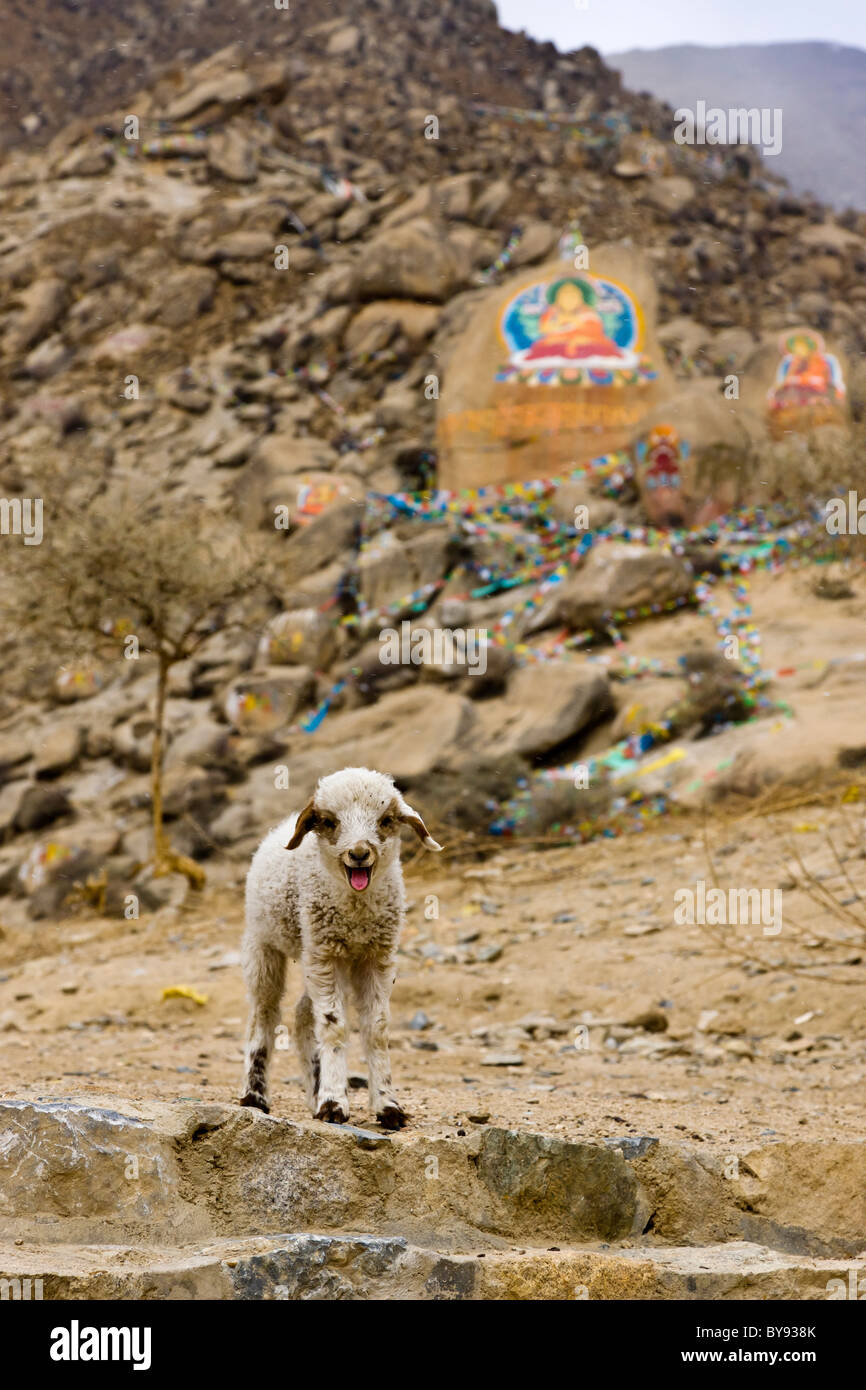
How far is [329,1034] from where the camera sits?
524cm

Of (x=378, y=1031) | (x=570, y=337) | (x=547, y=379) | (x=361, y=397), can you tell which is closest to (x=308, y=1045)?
(x=378, y=1031)

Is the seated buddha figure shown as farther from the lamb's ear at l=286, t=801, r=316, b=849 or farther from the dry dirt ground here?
the lamb's ear at l=286, t=801, r=316, b=849

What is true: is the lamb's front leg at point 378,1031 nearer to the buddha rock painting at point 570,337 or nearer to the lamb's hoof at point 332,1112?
the lamb's hoof at point 332,1112

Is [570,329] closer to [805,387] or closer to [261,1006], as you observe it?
[805,387]

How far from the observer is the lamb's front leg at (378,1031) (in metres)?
5.25

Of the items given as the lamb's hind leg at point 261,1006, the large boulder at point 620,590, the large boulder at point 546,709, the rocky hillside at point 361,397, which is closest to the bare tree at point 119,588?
the rocky hillside at point 361,397

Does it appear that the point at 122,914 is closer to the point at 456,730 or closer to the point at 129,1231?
the point at 456,730

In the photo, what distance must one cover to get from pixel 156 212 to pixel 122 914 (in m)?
31.7

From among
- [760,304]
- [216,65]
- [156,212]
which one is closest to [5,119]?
[216,65]

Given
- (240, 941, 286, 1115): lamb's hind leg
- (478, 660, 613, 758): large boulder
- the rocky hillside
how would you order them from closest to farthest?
1. (240, 941, 286, 1115): lamb's hind leg
2. (478, 660, 613, 758): large boulder
3. the rocky hillside

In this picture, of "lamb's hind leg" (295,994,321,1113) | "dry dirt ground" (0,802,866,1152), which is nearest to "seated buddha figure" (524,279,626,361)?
"dry dirt ground" (0,802,866,1152)

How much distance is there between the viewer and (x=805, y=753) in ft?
46.4

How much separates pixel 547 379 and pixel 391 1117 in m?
21.6

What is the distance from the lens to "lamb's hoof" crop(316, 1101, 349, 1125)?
510cm
